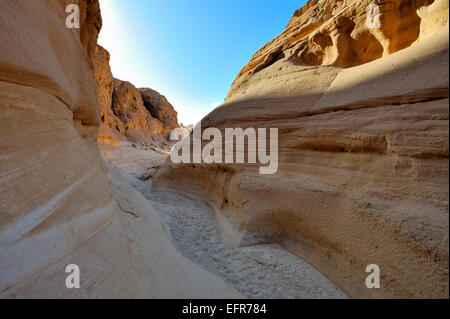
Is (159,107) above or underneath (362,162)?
above

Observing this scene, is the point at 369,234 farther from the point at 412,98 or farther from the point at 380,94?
the point at 380,94

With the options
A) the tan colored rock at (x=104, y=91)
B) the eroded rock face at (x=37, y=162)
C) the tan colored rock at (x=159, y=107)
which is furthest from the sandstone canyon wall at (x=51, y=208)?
the tan colored rock at (x=159, y=107)

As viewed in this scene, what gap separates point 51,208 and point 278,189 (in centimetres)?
254

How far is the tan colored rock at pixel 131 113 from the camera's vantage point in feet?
66.0

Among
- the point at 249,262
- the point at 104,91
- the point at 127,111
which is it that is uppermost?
the point at 104,91

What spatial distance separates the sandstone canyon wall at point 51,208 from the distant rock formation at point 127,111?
11953 mm

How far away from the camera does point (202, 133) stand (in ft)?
15.9

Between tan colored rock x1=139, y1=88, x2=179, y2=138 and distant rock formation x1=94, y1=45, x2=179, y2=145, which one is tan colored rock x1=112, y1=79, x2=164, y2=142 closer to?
distant rock formation x1=94, y1=45, x2=179, y2=145

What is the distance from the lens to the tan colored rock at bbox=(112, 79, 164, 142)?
2012cm

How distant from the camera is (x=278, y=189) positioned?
2.50m

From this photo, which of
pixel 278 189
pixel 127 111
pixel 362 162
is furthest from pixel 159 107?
pixel 362 162

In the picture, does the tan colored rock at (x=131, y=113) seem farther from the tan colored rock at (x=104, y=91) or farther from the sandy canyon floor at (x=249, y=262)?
the sandy canyon floor at (x=249, y=262)

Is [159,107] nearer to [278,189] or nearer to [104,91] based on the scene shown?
[104,91]

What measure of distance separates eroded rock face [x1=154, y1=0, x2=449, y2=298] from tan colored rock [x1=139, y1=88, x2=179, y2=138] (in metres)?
27.4
